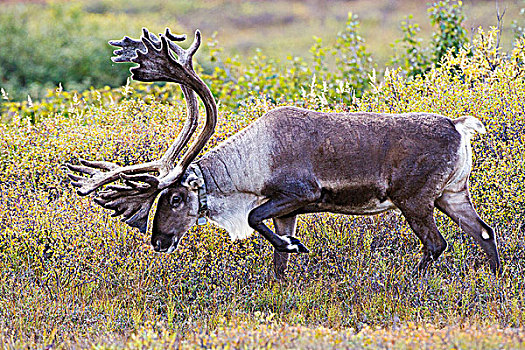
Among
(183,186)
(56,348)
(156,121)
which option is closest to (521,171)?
(183,186)

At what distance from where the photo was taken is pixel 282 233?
6891 mm

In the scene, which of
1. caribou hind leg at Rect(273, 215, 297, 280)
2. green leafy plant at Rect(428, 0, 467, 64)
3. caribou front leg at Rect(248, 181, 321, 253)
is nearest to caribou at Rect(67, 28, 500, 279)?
caribou front leg at Rect(248, 181, 321, 253)

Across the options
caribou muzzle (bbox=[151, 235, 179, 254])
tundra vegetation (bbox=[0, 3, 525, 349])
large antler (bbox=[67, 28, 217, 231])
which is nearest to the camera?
→ tundra vegetation (bbox=[0, 3, 525, 349])

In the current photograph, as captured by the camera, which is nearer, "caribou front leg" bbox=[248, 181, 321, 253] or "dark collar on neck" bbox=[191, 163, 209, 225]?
"caribou front leg" bbox=[248, 181, 321, 253]

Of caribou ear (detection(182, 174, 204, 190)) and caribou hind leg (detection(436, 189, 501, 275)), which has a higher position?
caribou ear (detection(182, 174, 204, 190))

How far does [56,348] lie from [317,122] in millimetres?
2836

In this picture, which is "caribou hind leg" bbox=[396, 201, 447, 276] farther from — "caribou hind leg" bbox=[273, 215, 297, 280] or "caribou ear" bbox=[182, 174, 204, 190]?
"caribou ear" bbox=[182, 174, 204, 190]

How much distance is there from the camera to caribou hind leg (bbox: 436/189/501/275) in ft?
22.2

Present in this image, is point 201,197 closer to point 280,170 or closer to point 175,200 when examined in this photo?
point 175,200

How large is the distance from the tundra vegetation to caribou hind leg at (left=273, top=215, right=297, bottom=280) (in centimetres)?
10

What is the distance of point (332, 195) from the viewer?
6332 millimetres

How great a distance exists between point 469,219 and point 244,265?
2169 mm

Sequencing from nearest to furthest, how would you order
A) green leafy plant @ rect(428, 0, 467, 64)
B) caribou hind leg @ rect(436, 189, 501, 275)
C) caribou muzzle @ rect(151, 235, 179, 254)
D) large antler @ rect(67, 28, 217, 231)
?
1. large antler @ rect(67, 28, 217, 231)
2. caribou muzzle @ rect(151, 235, 179, 254)
3. caribou hind leg @ rect(436, 189, 501, 275)
4. green leafy plant @ rect(428, 0, 467, 64)

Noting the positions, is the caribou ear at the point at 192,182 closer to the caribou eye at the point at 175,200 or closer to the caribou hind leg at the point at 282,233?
the caribou eye at the point at 175,200
